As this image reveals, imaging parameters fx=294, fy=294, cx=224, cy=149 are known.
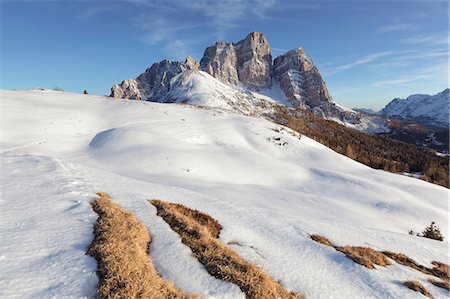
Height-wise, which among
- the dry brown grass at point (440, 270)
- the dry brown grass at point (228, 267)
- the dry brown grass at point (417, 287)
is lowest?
the dry brown grass at point (440, 270)

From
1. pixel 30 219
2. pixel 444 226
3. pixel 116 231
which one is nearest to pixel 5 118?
pixel 30 219

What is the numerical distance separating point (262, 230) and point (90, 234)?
926cm

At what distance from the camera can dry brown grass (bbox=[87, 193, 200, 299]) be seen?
7.86m

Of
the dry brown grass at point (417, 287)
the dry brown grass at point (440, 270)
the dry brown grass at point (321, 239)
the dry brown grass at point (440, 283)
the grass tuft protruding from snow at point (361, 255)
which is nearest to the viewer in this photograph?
the dry brown grass at point (417, 287)

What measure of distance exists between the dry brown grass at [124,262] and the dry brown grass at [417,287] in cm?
1100

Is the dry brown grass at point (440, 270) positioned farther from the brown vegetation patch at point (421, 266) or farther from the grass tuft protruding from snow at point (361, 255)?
the grass tuft protruding from snow at point (361, 255)

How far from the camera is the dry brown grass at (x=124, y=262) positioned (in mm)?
7859

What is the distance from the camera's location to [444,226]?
40250mm

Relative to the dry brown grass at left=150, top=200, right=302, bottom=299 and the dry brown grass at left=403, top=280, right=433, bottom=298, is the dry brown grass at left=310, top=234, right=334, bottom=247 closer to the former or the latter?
the dry brown grass at left=403, top=280, right=433, bottom=298

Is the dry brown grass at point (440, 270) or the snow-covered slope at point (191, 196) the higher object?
the snow-covered slope at point (191, 196)

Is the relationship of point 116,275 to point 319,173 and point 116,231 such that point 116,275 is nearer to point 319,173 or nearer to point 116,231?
point 116,231

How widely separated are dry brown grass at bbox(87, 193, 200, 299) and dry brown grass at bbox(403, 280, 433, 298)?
11001 millimetres

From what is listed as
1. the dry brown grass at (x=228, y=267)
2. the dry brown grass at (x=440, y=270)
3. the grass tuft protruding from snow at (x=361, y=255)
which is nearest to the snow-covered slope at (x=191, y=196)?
the dry brown grass at (x=228, y=267)

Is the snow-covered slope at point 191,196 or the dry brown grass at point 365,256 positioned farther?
the dry brown grass at point 365,256
